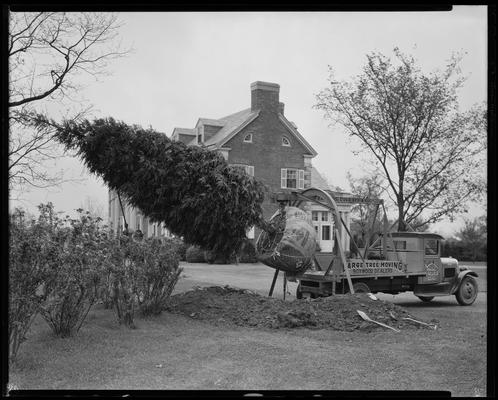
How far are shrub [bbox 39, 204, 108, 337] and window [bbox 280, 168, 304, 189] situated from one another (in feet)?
103

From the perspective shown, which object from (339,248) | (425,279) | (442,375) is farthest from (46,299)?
(425,279)

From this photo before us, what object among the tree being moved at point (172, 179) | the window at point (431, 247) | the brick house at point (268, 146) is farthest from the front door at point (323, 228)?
the tree being moved at point (172, 179)

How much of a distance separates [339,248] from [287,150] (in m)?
27.6

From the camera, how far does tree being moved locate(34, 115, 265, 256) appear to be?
10.6 metres

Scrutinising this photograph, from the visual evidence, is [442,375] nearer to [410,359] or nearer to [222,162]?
[410,359]

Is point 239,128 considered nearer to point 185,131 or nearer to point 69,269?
point 185,131

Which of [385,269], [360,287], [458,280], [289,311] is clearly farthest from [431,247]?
[289,311]

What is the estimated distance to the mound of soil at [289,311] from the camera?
33.8 ft

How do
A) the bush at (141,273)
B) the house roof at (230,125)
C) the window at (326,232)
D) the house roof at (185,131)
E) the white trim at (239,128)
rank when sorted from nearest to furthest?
the bush at (141,273) < the white trim at (239,128) < the house roof at (230,125) < the window at (326,232) < the house roof at (185,131)

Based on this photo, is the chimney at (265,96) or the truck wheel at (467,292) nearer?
the truck wheel at (467,292)

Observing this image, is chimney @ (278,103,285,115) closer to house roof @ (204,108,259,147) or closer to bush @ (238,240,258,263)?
house roof @ (204,108,259,147)

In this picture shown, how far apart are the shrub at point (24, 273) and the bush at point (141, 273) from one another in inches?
65.6

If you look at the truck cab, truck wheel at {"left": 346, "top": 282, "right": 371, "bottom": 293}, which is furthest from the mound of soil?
the truck cab

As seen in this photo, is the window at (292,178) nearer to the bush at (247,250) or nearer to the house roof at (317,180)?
the house roof at (317,180)
